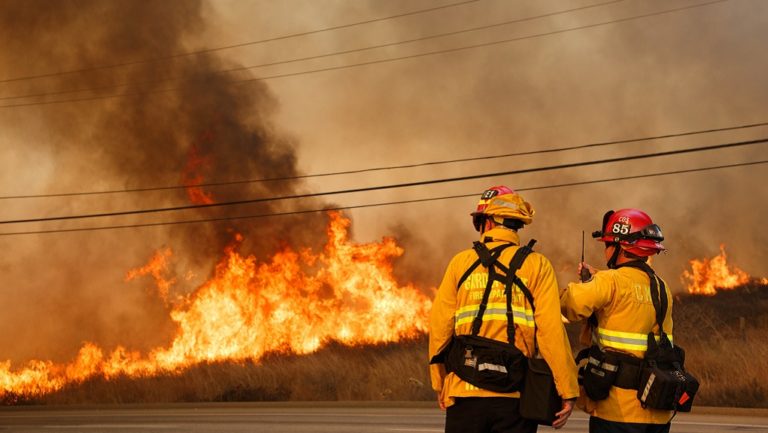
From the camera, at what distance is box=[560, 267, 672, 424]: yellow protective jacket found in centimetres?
451

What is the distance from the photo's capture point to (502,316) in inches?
168

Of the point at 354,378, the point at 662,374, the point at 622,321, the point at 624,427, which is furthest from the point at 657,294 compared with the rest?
the point at 354,378

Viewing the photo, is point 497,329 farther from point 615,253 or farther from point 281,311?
point 281,311

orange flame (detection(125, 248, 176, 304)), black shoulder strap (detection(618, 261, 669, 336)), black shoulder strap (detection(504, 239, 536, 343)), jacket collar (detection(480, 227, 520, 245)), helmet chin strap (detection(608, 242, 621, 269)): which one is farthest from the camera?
orange flame (detection(125, 248, 176, 304))

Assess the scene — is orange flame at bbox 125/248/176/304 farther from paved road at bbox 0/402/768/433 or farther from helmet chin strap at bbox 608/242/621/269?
helmet chin strap at bbox 608/242/621/269

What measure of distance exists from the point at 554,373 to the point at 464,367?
1.39ft

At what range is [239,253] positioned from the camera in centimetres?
2984

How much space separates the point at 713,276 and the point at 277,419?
26743 mm

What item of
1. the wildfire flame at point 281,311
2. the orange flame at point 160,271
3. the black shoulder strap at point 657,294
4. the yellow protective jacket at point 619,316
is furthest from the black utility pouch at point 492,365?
the orange flame at point 160,271

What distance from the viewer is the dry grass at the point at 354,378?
1541 cm

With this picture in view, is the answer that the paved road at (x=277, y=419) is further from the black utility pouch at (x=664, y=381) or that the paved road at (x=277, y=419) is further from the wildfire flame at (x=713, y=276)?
the wildfire flame at (x=713, y=276)

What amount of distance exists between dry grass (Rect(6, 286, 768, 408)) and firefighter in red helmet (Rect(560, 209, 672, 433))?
11.0 metres

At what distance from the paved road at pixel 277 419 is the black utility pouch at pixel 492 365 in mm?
7633

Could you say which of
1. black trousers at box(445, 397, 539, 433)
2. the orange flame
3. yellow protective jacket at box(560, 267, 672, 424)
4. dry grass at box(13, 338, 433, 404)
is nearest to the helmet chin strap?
yellow protective jacket at box(560, 267, 672, 424)
